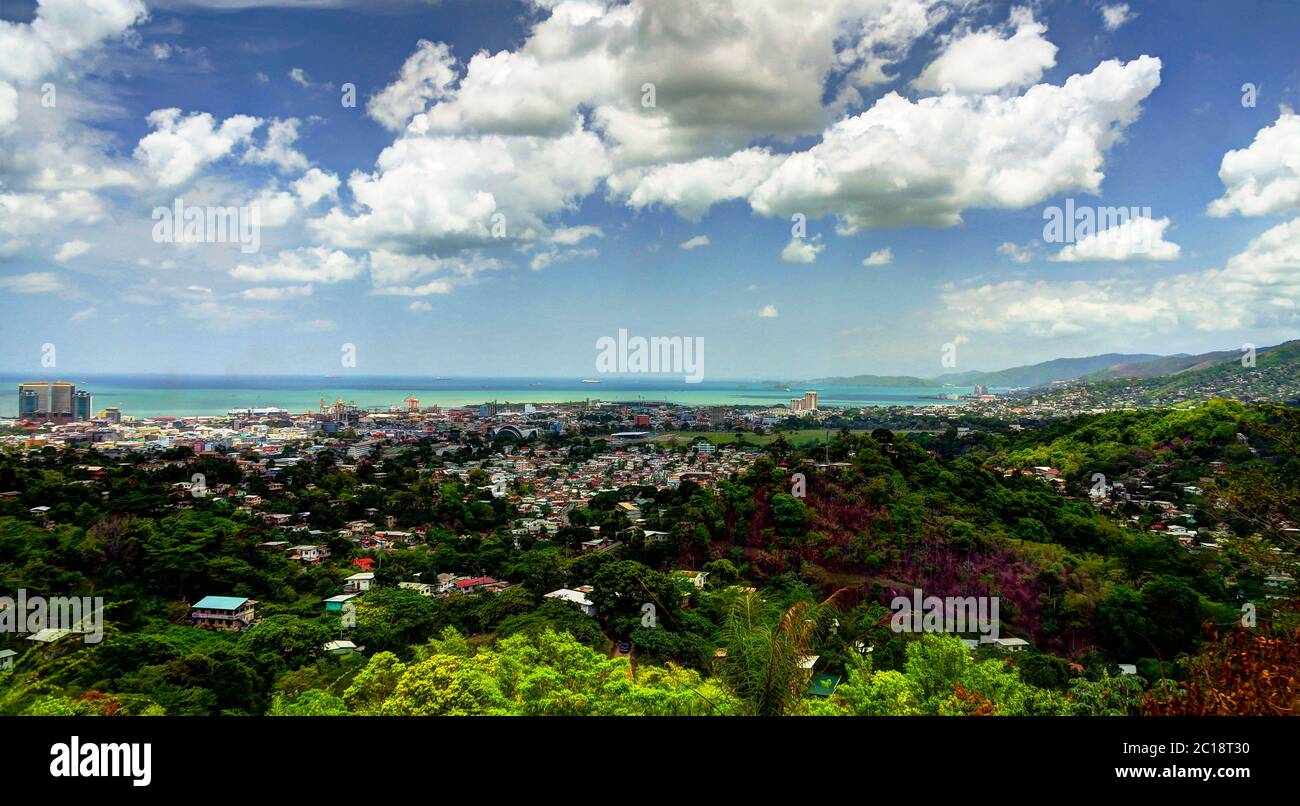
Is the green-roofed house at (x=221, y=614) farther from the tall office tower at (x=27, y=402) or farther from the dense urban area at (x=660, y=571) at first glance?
the tall office tower at (x=27, y=402)

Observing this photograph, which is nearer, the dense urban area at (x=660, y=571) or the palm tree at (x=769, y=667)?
the palm tree at (x=769, y=667)

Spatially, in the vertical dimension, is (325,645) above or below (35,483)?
below

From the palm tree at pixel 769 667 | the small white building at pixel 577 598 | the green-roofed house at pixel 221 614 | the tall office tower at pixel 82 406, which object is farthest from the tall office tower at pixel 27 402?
the palm tree at pixel 769 667

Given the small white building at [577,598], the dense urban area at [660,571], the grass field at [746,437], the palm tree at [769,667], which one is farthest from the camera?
the grass field at [746,437]

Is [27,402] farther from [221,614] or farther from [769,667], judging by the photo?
[769,667]

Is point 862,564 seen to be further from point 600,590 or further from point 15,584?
point 15,584
